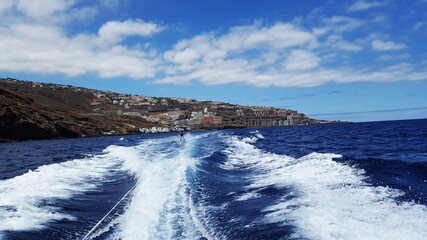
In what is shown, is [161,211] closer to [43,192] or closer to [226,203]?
[226,203]

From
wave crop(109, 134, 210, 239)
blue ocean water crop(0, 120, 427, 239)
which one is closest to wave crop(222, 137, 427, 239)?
blue ocean water crop(0, 120, 427, 239)

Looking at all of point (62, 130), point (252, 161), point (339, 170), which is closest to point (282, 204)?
point (339, 170)

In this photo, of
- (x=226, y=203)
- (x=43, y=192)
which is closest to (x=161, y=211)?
(x=226, y=203)

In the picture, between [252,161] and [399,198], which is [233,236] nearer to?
[399,198]

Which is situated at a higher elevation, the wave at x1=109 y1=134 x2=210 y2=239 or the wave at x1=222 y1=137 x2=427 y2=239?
the wave at x1=222 y1=137 x2=427 y2=239

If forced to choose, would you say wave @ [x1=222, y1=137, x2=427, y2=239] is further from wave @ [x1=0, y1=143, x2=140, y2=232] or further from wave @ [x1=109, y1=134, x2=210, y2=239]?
wave @ [x1=0, y1=143, x2=140, y2=232]

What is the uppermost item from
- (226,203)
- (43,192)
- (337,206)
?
(337,206)

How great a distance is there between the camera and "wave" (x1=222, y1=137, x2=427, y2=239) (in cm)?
1004

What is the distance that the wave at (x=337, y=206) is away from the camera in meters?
10.0

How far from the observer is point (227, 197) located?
53.4 ft

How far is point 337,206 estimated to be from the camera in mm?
12508

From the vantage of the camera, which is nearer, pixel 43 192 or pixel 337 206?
pixel 337 206

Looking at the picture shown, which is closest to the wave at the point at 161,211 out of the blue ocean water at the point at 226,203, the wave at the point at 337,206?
the blue ocean water at the point at 226,203

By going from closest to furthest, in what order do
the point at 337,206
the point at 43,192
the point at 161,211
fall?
the point at 337,206 → the point at 161,211 → the point at 43,192
